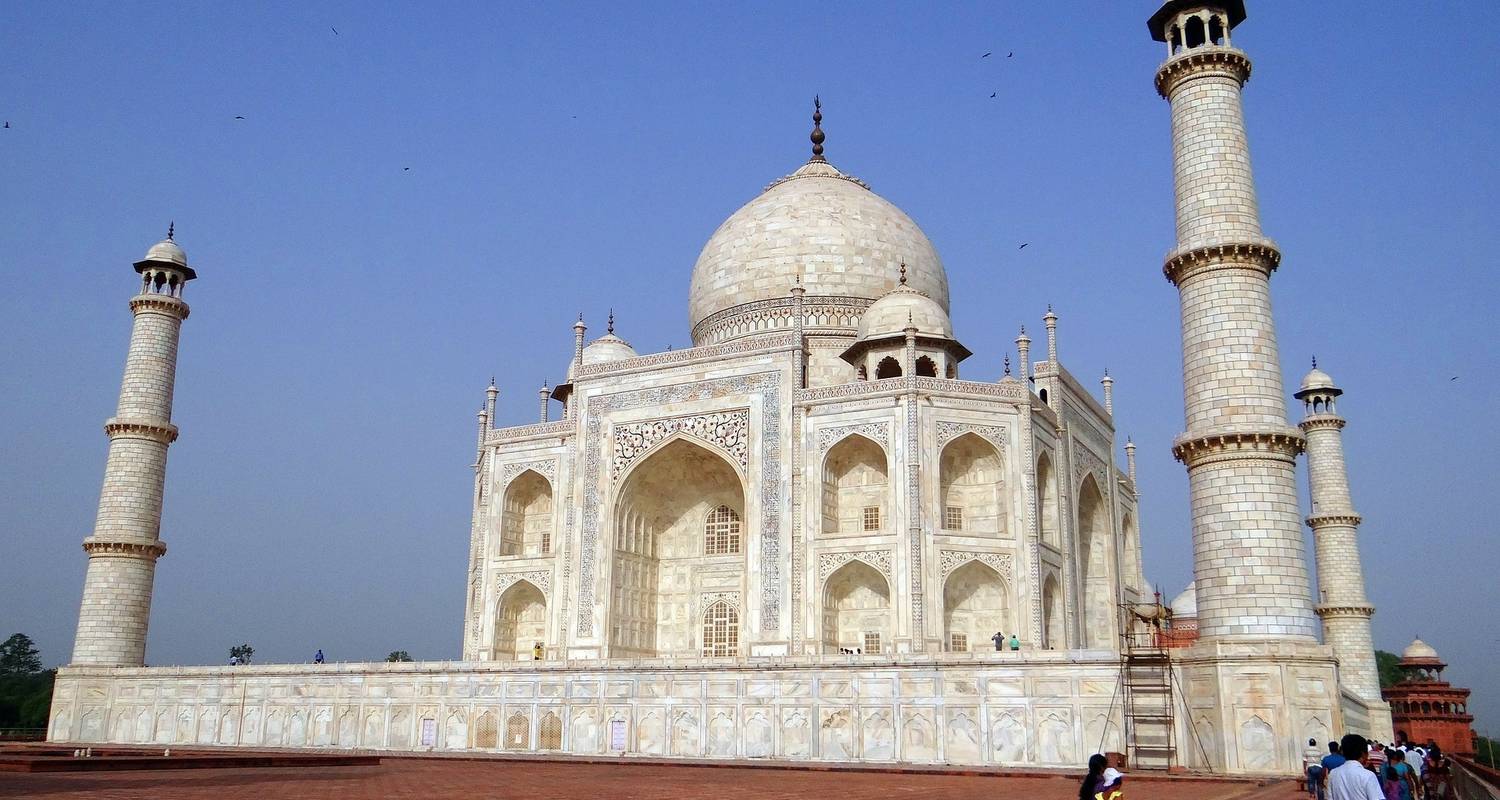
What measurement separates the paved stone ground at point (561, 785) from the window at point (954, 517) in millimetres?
9085

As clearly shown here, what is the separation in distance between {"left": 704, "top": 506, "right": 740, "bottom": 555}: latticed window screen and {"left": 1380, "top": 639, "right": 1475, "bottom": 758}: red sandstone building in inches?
868

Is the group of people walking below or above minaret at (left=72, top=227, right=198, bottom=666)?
below

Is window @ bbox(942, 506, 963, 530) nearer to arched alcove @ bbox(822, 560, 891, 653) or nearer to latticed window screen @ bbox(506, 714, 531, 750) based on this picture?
arched alcove @ bbox(822, 560, 891, 653)

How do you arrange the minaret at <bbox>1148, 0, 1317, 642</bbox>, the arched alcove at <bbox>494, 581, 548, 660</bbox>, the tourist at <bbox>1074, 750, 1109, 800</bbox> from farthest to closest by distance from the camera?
the arched alcove at <bbox>494, 581, 548, 660</bbox> → the minaret at <bbox>1148, 0, 1317, 642</bbox> → the tourist at <bbox>1074, 750, 1109, 800</bbox>

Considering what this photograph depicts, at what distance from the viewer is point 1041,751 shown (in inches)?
584

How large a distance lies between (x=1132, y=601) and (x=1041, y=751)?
1328 cm

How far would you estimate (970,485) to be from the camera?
74.6ft

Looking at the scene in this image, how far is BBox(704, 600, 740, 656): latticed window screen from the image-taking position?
24266 millimetres

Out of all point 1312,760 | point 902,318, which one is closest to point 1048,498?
point 902,318

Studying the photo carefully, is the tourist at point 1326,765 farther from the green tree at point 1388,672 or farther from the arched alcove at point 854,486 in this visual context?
the green tree at point 1388,672

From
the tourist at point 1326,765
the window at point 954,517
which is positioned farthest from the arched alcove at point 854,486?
the tourist at point 1326,765

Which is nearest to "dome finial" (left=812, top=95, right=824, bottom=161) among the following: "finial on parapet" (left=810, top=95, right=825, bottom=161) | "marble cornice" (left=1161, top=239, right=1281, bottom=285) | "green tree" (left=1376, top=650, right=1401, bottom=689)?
"finial on parapet" (left=810, top=95, right=825, bottom=161)

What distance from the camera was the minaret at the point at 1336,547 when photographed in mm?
24422

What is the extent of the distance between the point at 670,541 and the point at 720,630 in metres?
2.26
